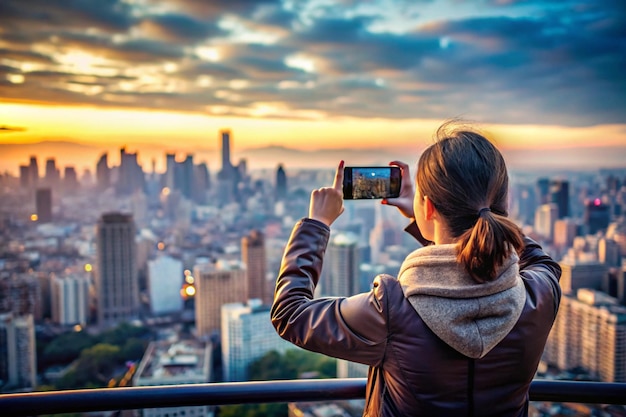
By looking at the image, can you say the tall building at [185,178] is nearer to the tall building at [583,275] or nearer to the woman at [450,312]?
the tall building at [583,275]

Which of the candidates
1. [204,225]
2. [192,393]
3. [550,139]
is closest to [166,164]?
[204,225]

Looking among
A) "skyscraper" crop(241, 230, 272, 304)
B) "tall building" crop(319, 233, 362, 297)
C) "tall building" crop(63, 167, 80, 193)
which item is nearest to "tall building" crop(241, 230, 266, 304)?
"skyscraper" crop(241, 230, 272, 304)

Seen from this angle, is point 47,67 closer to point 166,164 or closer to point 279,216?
point 279,216

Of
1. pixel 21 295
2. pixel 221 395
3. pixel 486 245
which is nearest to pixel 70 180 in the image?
pixel 21 295

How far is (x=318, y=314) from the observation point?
544 mm

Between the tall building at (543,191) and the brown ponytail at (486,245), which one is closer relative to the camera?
the brown ponytail at (486,245)

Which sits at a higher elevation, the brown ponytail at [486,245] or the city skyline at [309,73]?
the city skyline at [309,73]

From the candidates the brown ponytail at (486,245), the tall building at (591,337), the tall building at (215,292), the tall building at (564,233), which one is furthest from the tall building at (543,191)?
the brown ponytail at (486,245)

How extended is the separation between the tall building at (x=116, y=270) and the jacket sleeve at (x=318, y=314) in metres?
9.42

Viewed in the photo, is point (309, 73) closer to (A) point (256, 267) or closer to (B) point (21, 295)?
(A) point (256, 267)

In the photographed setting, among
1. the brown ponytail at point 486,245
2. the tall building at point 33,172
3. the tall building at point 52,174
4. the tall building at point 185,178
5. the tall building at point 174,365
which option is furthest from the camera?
the tall building at point 185,178

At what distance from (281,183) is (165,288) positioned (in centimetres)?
335

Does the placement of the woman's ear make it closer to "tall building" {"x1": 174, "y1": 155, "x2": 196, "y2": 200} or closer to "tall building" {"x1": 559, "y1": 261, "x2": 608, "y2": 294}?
"tall building" {"x1": 559, "y1": 261, "x2": 608, "y2": 294}

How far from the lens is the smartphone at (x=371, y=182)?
2.25 feet
